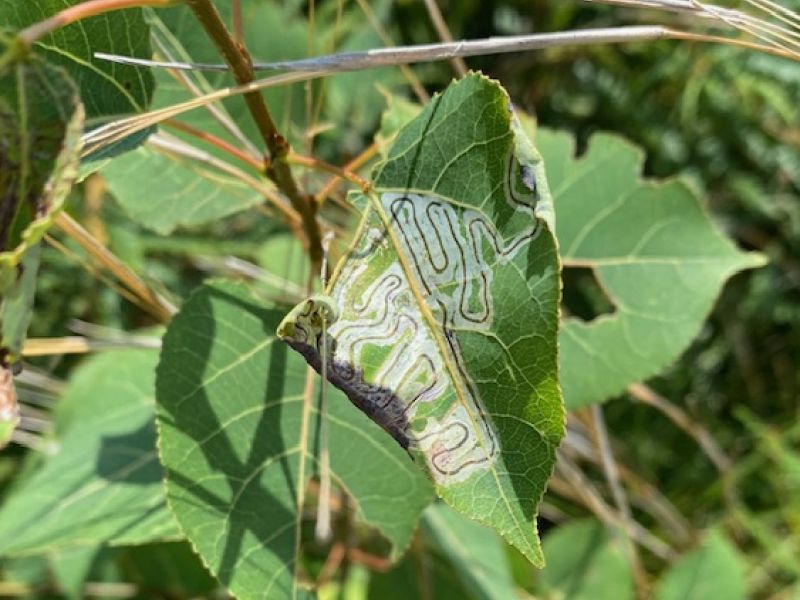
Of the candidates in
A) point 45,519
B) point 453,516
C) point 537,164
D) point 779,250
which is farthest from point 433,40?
point 537,164

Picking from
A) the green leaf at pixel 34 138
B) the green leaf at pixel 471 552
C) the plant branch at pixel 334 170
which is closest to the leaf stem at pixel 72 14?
the green leaf at pixel 34 138

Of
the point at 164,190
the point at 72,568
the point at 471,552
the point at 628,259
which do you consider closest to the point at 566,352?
the point at 628,259

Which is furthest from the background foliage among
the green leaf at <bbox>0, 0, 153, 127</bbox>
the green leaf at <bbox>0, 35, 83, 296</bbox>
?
the green leaf at <bbox>0, 35, 83, 296</bbox>

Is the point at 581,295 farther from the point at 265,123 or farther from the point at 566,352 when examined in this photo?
the point at 265,123

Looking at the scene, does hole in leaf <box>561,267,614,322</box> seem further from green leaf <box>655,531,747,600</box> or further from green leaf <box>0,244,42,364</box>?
green leaf <box>0,244,42,364</box>

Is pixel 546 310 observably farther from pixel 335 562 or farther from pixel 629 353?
pixel 335 562

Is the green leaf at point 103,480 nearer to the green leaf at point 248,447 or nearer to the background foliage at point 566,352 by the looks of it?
the background foliage at point 566,352
